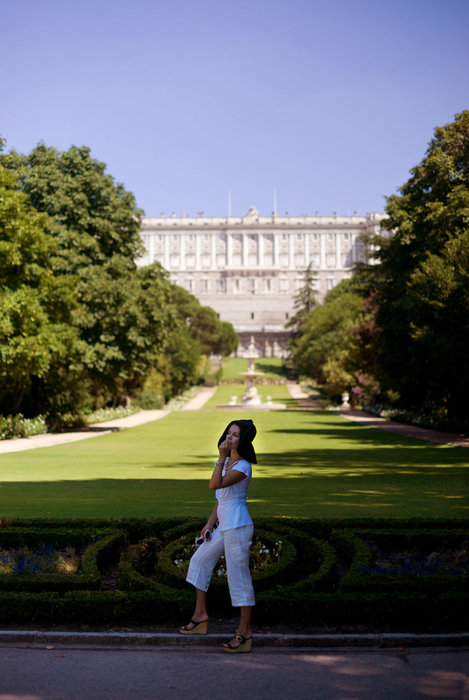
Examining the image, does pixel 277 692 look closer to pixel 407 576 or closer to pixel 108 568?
pixel 407 576

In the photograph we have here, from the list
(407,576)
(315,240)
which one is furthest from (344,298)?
(315,240)

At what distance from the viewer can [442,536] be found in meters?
8.02

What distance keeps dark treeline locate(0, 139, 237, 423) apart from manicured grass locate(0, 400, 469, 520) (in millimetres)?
3633

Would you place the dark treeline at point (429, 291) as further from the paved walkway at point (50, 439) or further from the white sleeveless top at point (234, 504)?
the white sleeveless top at point (234, 504)

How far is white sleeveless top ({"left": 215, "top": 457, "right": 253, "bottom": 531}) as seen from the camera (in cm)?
592

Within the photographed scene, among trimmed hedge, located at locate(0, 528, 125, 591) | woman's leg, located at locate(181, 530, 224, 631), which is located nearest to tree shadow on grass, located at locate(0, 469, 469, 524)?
trimmed hedge, located at locate(0, 528, 125, 591)

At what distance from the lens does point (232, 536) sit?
5.91 metres

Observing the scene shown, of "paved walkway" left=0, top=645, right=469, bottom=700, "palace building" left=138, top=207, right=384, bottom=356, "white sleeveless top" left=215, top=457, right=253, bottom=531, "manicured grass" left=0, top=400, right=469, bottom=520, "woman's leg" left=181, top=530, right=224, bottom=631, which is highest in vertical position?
"palace building" left=138, top=207, right=384, bottom=356

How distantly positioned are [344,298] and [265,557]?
220ft

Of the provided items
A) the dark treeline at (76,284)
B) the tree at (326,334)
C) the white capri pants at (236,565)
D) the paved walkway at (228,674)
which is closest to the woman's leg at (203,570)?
the white capri pants at (236,565)

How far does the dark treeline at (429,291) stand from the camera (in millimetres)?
26109

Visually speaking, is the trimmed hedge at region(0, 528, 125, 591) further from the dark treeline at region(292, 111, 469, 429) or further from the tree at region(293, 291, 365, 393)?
the tree at region(293, 291, 365, 393)

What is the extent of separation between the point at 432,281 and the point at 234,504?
2207cm

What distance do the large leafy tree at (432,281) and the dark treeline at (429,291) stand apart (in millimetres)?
33
